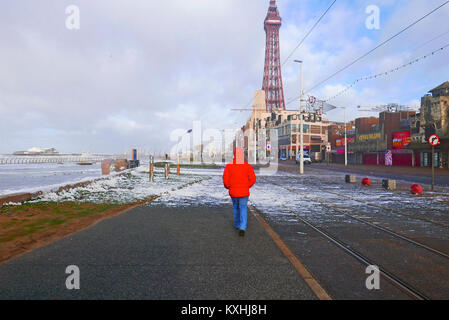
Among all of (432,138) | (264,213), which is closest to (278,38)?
(432,138)

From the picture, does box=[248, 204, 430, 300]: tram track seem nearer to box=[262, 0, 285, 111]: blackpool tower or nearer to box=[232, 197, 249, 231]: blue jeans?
box=[232, 197, 249, 231]: blue jeans

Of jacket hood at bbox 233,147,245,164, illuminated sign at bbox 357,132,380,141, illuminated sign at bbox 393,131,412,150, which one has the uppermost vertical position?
illuminated sign at bbox 357,132,380,141

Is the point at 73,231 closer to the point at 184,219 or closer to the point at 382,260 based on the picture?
the point at 184,219

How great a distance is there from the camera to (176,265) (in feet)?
14.5

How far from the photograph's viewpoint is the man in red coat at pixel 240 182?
20.1 ft

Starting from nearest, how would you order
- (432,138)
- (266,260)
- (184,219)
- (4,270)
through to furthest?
(4,270) < (266,260) < (184,219) < (432,138)

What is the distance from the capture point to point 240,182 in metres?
6.14

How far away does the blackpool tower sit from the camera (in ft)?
441

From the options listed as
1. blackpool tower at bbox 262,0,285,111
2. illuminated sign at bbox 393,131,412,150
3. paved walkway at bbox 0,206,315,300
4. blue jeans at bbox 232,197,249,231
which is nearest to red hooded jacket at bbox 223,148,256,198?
blue jeans at bbox 232,197,249,231

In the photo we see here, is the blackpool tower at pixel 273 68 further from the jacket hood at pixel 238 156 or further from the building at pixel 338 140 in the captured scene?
the jacket hood at pixel 238 156

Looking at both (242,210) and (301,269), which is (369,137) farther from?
(301,269)

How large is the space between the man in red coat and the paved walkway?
1.51 feet

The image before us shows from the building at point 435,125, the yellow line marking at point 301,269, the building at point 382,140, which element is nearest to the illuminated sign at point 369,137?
the building at point 382,140
